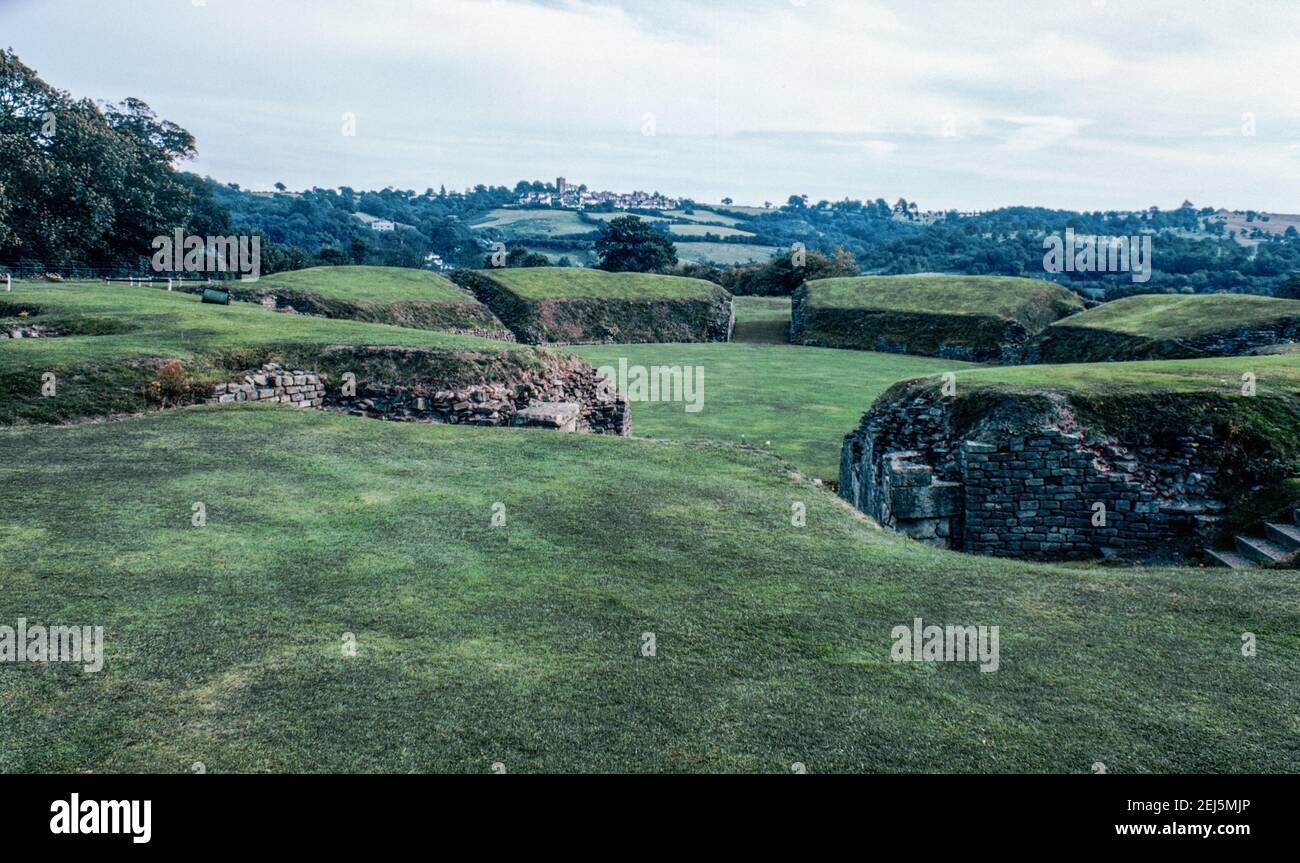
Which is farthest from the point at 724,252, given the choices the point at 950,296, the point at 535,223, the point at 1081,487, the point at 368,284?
the point at 1081,487

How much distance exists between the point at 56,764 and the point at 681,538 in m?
6.50

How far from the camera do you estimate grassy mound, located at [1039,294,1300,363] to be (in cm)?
3428

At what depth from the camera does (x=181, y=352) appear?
57.3 feet

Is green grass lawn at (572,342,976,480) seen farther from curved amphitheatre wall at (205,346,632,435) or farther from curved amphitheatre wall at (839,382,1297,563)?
curved amphitheatre wall at (839,382,1297,563)

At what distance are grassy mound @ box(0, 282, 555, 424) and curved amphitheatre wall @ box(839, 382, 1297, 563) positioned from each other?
993 centimetres

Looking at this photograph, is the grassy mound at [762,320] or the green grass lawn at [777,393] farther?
the grassy mound at [762,320]

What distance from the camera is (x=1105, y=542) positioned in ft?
46.8

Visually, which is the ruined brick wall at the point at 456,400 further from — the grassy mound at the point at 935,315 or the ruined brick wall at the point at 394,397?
the grassy mound at the point at 935,315

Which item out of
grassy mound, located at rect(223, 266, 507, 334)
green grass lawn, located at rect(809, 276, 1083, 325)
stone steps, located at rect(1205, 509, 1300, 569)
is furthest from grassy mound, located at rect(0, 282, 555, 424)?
green grass lawn, located at rect(809, 276, 1083, 325)

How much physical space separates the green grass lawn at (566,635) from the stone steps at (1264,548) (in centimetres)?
287

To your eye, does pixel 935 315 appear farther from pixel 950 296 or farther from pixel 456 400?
pixel 456 400

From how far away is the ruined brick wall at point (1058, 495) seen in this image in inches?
558

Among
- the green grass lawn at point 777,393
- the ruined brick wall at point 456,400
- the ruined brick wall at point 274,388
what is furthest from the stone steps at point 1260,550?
the ruined brick wall at point 274,388
